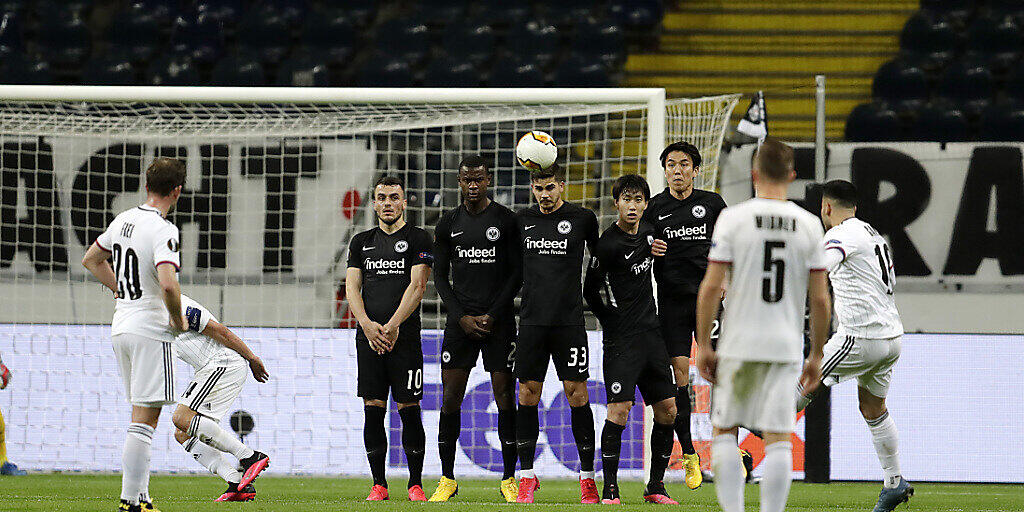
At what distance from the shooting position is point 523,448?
7883 millimetres

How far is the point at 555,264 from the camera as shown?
780 centimetres

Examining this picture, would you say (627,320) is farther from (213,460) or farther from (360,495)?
(213,460)

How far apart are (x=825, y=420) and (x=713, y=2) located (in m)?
7.30

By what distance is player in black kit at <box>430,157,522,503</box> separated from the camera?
8.08 meters

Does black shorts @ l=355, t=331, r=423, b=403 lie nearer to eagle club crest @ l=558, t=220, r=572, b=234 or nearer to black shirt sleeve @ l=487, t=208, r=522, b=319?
black shirt sleeve @ l=487, t=208, r=522, b=319

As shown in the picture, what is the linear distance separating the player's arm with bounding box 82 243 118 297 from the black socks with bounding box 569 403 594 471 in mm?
2837

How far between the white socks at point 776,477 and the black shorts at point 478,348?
3071 mm

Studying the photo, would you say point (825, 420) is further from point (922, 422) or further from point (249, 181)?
point (249, 181)

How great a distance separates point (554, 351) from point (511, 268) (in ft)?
2.17

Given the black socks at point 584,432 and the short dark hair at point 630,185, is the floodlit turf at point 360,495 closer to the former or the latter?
the black socks at point 584,432

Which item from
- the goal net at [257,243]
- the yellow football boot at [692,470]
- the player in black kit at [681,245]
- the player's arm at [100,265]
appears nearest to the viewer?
the player's arm at [100,265]

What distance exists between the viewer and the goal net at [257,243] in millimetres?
10375

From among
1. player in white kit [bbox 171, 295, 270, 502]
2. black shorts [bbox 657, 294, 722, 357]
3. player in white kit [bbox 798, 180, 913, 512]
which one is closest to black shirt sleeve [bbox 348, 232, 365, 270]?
player in white kit [bbox 171, 295, 270, 502]

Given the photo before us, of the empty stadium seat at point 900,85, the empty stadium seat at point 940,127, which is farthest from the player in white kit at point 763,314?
the empty stadium seat at point 900,85
